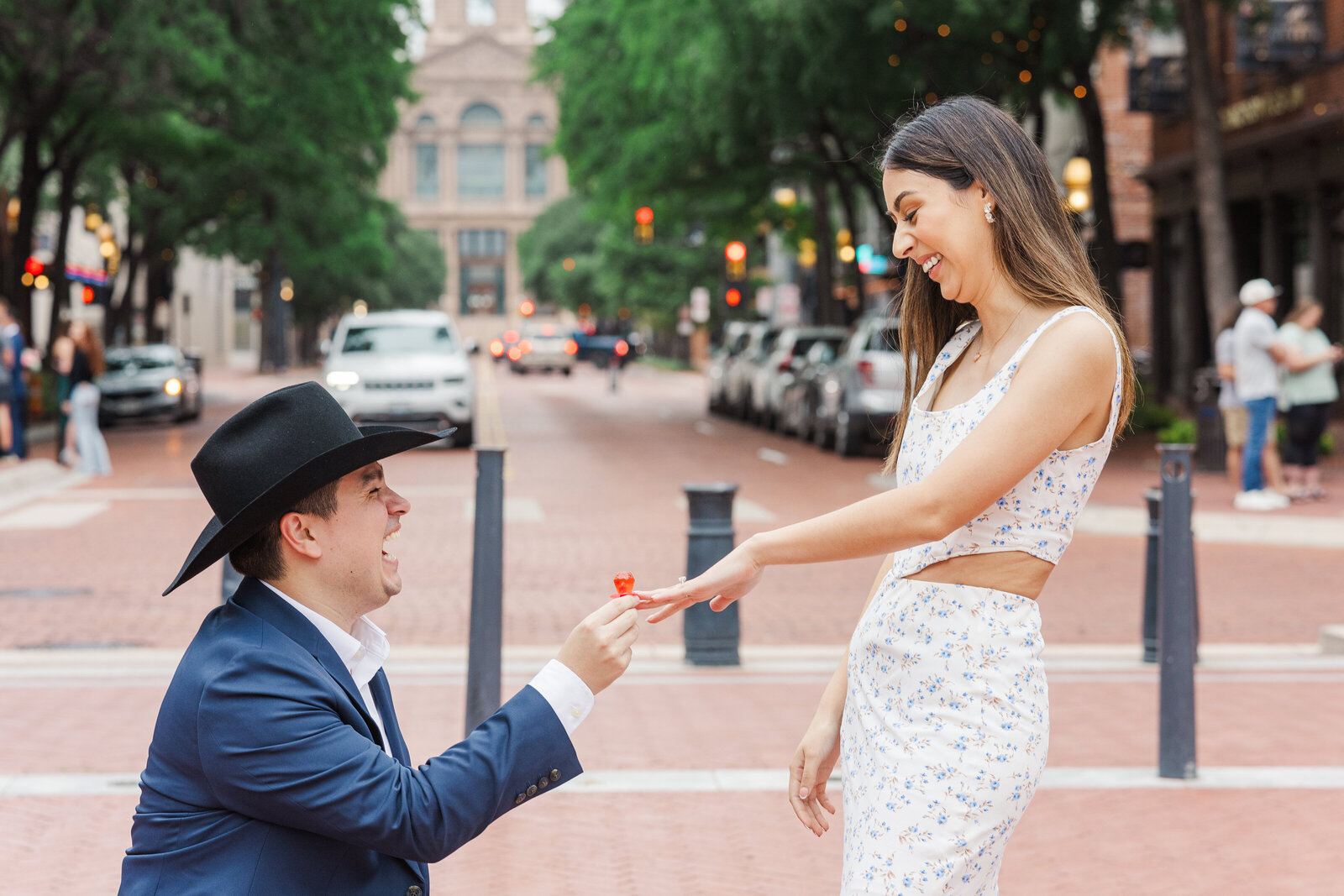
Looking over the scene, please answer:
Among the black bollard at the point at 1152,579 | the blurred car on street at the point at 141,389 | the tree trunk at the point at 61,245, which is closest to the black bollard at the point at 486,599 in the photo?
the black bollard at the point at 1152,579

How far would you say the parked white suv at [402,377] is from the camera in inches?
890

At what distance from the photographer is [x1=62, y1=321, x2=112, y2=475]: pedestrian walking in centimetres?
1964

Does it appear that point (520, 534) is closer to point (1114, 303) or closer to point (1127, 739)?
point (1127, 739)

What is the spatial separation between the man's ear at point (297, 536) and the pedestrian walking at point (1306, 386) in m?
13.6

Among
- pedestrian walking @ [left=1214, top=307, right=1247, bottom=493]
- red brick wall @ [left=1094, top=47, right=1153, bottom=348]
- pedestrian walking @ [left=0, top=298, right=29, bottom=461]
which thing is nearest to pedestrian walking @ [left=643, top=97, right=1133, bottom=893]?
pedestrian walking @ [left=1214, top=307, right=1247, bottom=493]

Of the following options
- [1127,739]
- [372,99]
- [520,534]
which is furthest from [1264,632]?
[372,99]

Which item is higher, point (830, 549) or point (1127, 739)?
point (830, 549)

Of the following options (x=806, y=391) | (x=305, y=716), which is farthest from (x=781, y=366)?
(x=305, y=716)

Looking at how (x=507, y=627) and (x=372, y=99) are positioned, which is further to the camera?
(x=372, y=99)

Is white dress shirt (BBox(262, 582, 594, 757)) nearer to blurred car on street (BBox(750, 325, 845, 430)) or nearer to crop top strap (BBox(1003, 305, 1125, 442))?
crop top strap (BBox(1003, 305, 1125, 442))

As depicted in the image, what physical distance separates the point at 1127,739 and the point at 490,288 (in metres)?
147

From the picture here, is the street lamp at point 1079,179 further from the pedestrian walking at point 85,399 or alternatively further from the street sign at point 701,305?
the street sign at point 701,305

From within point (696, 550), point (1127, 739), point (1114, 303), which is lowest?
point (1127, 739)

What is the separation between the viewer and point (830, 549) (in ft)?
7.81
